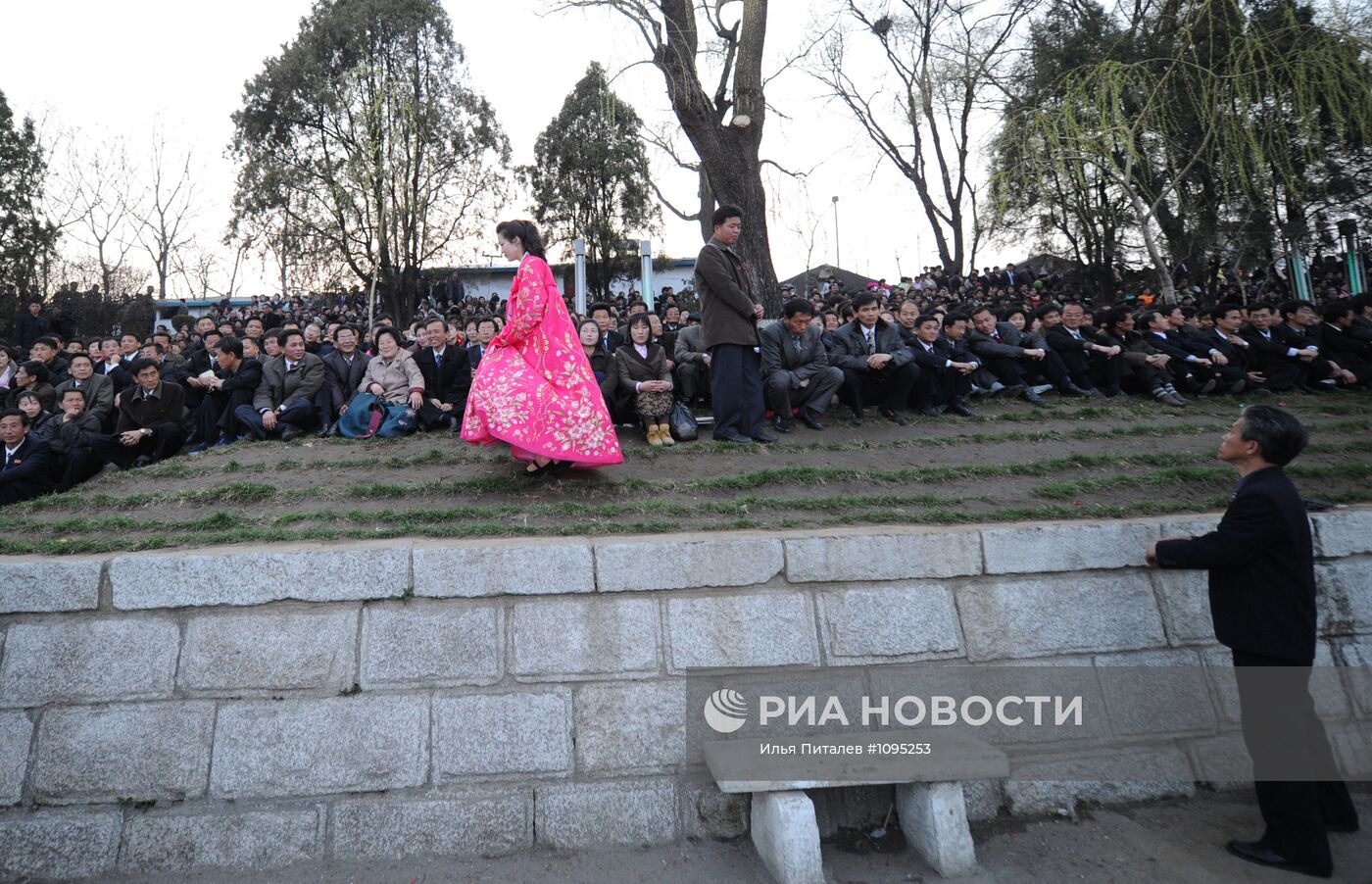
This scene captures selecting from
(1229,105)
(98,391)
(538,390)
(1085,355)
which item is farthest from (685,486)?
(1229,105)

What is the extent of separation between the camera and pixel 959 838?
11.3 ft

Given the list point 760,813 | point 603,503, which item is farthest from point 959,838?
point 603,503

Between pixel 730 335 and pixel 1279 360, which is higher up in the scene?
pixel 730 335

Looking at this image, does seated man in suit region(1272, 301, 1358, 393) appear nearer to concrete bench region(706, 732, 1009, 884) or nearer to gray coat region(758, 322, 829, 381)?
gray coat region(758, 322, 829, 381)

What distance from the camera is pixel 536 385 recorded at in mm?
5082

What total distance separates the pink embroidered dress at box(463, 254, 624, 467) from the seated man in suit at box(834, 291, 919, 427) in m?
3.27

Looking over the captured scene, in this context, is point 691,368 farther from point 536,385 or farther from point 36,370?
point 36,370

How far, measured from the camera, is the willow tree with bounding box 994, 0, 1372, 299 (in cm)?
808

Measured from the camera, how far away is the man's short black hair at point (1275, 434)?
11.2 ft

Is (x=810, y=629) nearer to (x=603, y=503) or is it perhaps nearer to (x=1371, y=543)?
(x=603, y=503)

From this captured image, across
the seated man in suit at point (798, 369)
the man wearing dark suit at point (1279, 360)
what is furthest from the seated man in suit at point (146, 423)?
the man wearing dark suit at point (1279, 360)

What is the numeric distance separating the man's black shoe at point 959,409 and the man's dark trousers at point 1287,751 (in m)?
4.53

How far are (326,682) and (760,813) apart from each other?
2217mm

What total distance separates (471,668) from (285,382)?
4.99 metres
